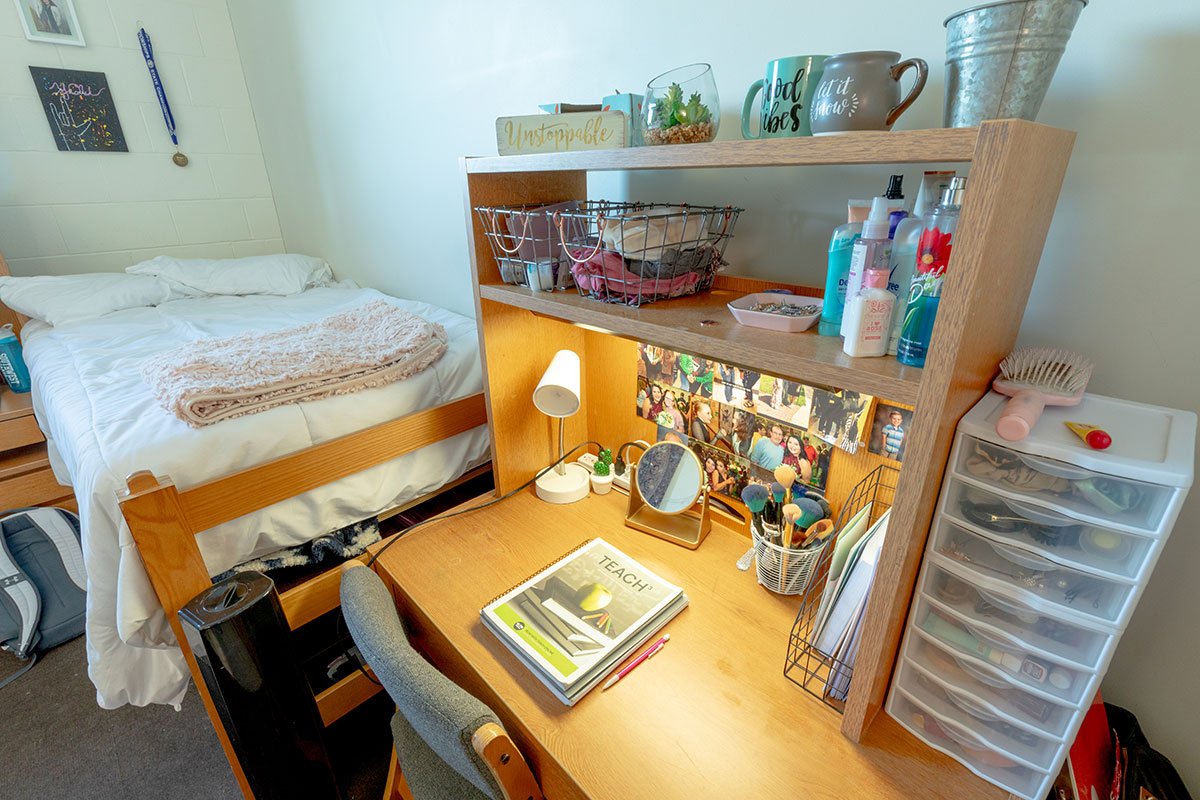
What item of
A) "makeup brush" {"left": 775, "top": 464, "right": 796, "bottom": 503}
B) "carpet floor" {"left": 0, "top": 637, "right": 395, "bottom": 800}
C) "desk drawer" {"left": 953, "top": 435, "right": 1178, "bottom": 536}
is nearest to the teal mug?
"desk drawer" {"left": 953, "top": 435, "right": 1178, "bottom": 536}

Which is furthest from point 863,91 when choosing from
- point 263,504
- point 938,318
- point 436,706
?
point 263,504

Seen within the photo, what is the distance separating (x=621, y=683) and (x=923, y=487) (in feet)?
1.64

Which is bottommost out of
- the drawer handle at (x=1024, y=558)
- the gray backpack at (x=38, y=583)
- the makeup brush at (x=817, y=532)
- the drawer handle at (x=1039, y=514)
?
the gray backpack at (x=38, y=583)

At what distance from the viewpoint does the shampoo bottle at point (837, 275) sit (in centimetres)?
62

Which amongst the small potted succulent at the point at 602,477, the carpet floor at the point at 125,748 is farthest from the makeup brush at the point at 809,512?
the carpet floor at the point at 125,748

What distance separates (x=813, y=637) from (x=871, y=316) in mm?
478

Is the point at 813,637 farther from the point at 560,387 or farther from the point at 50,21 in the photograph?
the point at 50,21

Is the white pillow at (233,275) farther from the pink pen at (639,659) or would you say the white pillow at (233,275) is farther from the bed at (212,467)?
the pink pen at (639,659)

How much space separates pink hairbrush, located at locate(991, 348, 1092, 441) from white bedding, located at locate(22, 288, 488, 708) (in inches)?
43.8

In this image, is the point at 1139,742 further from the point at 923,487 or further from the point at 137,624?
the point at 137,624

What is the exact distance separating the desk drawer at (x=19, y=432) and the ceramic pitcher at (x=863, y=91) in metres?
2.71

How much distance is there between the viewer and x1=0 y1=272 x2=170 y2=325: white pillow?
6.57 ft

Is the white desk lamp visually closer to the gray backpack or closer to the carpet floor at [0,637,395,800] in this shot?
the carpet floor at [0,637,395,800]

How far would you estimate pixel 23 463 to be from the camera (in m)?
1.92
